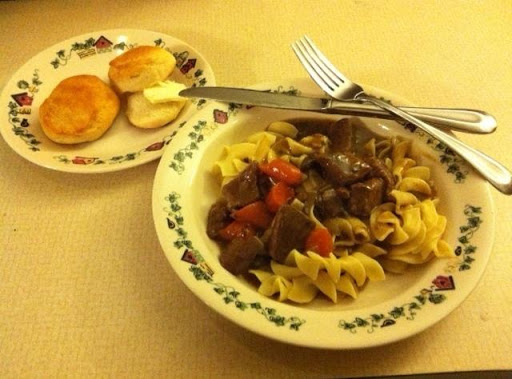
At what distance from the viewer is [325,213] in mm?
1238

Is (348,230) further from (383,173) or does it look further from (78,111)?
(78,111)

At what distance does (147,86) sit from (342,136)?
2.31 feet

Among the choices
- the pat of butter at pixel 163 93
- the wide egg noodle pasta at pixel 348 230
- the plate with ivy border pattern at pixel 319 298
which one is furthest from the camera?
the pat of butter at pixel 163 93

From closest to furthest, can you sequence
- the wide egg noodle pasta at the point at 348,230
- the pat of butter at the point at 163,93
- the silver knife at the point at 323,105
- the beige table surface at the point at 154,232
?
the beige table surface at the point at 154,232, the wide egg noodle pasta at the point at 348,230, the silver knife at the point at 323,105, the pat of butter at the point at 163,93

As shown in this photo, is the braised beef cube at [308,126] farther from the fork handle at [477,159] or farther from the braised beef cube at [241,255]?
the braised beef cube at [241,255]

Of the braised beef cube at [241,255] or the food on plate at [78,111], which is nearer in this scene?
the braised beef cube at [241,255]

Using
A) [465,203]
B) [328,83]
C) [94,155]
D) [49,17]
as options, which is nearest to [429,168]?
[465,203]

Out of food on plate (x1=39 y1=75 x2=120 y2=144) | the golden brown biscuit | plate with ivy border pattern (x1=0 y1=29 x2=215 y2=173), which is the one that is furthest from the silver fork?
food on plate (x1=39 y1=75 x2=120 y2=144)

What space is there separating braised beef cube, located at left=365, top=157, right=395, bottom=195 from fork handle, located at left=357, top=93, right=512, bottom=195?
150 mm

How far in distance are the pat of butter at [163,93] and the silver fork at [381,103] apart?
43cm

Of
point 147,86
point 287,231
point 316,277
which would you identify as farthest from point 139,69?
point 316,277

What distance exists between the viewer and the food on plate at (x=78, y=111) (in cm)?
151

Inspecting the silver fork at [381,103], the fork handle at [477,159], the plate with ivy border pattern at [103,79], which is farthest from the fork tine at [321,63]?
the plate with ivy border pattern at [103,79]

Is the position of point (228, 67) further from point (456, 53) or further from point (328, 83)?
point (456, 53)
